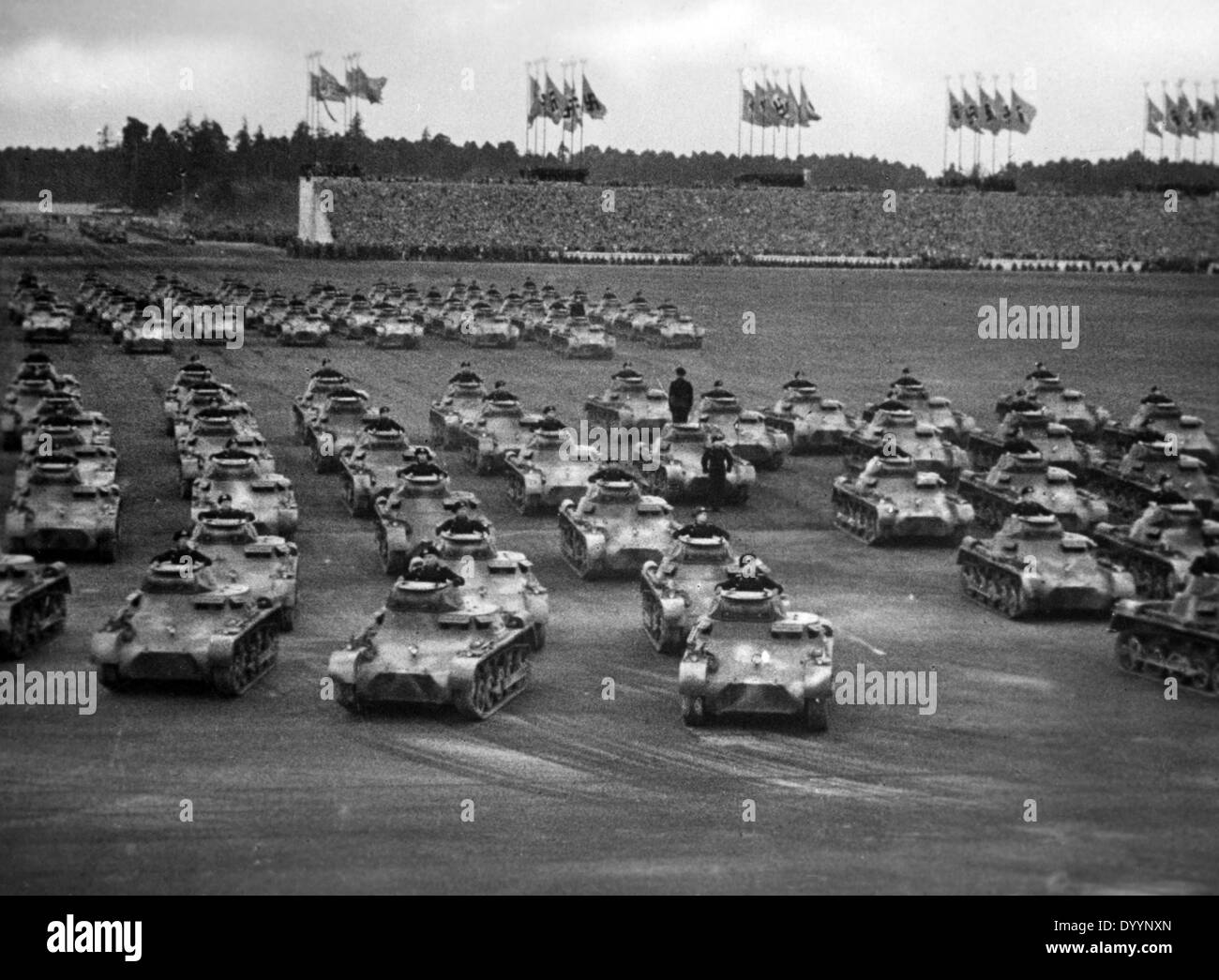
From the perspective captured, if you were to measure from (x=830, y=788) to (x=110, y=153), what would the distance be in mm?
74124

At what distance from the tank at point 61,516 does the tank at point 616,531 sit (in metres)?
9.20

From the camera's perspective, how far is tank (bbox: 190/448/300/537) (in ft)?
132

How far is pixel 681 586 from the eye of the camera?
107 ft

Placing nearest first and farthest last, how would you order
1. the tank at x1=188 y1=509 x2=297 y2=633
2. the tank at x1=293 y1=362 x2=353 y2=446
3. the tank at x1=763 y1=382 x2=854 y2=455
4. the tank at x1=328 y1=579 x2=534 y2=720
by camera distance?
the tank at x1=328 y1=579 x2=534 y2=720 < the tank at x1=188 y1=509 x2=297 y2=633 < the tank at x1=293 y1=362 x2=353 y2=446 < the tank at x1=763 y1=382 x2=854 y2=455

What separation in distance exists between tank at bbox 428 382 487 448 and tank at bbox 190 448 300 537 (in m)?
14.6

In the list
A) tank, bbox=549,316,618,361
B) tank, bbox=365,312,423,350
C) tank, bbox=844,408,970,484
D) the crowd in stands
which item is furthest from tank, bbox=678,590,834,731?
the crowd in stands

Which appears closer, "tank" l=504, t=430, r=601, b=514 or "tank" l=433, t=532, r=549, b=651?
"tank" l=433, t=532, r=549, b=651

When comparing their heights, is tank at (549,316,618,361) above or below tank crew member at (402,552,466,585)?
above

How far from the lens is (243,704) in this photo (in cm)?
2802

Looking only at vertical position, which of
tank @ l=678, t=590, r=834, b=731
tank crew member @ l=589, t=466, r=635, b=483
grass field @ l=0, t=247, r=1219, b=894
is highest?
tank crew member @ l=589, t=466, r=635, b=483

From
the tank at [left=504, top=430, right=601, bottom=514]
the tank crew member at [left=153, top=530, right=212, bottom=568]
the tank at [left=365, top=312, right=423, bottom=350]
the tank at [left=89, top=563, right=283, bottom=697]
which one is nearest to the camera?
the tank at [left=89, top=563, right=283, bottom=697]
